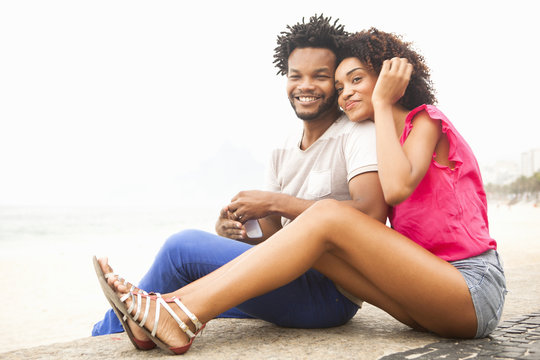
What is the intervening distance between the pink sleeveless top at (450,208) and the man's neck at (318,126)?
808 mm

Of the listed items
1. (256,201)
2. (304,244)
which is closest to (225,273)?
(304,244)

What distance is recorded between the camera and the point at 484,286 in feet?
6.44

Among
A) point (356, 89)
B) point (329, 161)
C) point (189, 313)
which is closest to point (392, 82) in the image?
point (356, 89)

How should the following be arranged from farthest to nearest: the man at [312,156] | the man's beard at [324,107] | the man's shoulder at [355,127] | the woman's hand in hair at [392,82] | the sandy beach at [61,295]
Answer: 1. the sandy beach at [61,295]
2. the man's beard at [324,107]
3. the man's shoulder at [355,127]
4. the man at [312,156]
5. the woman's hand in hair at [392,82]

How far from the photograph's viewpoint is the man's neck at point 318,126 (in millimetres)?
2910

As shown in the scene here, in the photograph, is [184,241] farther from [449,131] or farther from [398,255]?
[449,131]

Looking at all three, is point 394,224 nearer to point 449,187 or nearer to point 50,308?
point 449,187

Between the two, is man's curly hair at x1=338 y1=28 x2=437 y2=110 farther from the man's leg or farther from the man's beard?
the man's leg

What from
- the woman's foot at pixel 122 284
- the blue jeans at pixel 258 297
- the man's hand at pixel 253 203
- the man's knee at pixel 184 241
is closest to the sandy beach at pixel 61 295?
the blue jeans at pixel 258 297

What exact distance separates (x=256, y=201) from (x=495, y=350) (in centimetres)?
126

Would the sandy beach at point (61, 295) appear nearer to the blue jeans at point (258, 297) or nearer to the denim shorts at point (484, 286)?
the blue jeans at point (258, 297)

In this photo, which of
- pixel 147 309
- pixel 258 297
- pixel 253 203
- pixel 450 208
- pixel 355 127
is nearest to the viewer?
pixel 147 309

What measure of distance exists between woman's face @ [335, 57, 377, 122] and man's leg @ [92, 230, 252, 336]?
0.94 m

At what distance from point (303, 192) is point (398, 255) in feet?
3.19
